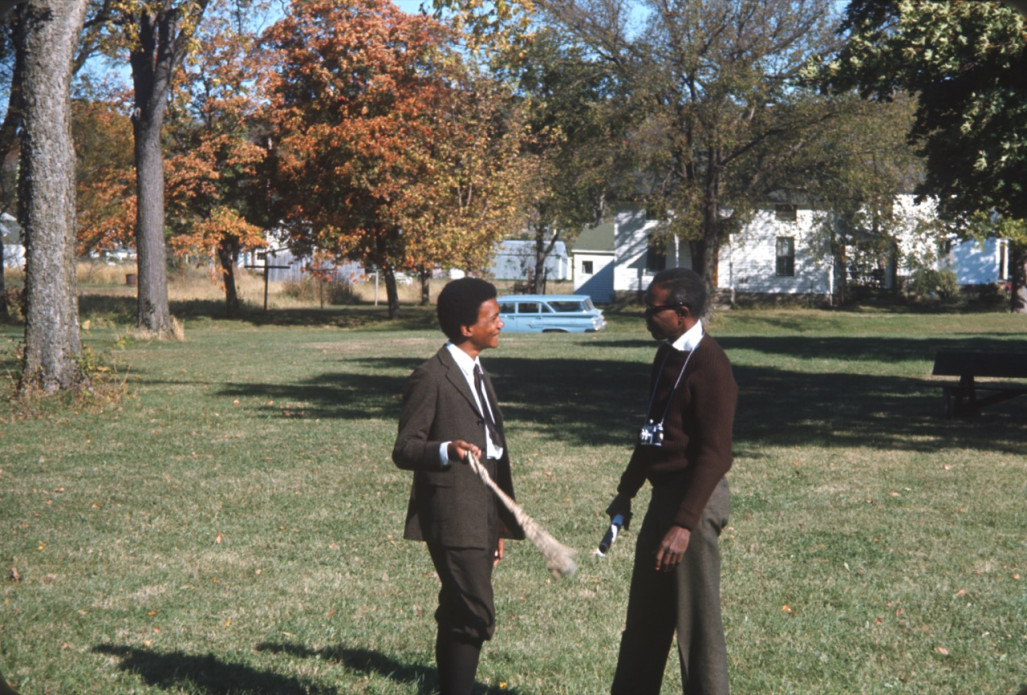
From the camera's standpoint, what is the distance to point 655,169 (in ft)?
116

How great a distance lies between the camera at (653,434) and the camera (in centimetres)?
437

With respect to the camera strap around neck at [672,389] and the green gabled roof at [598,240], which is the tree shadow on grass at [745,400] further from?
the green gabled roof at [598,240]

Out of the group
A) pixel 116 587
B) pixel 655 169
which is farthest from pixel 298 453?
pixel 655 169

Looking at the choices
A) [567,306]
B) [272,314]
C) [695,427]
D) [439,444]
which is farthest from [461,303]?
[272,314]

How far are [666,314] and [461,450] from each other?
0.97m

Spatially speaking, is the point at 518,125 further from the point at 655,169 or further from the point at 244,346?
the point at 244,346

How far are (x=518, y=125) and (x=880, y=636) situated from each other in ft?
120

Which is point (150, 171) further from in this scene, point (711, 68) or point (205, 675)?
point (205, 675)

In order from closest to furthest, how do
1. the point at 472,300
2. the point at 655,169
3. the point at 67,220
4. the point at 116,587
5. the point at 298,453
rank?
the point at 472,300 < the point at 116,587 < the point at 298,453 < the point at 67,220 < the point at 655,169

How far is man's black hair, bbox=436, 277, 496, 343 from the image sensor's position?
440 cm

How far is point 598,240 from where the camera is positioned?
214 ft

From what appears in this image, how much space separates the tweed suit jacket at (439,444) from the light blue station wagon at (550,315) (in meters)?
34.9

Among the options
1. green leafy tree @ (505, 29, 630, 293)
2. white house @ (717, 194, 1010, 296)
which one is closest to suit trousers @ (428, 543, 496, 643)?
green leafy tree @ (505, 29, 630, 293)

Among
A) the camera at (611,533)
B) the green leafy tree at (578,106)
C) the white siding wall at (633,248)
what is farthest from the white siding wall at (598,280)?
the camera at (611,533)
